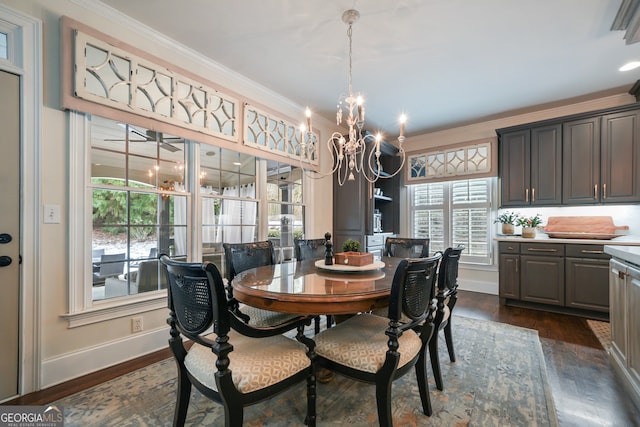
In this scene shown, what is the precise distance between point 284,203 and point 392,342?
9.01 feet

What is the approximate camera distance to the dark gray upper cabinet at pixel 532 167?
145 inches

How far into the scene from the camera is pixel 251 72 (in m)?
3.05

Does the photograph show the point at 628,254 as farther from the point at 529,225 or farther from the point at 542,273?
the point at 529,225

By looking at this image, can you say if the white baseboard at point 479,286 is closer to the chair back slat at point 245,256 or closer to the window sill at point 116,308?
the chair back slat at point 245,256

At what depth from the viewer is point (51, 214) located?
6.34 feet

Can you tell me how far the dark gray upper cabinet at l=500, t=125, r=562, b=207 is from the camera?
3.69 metres

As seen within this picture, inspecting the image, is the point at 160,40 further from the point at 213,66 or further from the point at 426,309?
the point at 426,309

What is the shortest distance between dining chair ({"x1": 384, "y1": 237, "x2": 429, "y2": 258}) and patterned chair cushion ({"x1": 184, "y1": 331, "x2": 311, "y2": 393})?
1.78m

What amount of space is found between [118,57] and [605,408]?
422 cm

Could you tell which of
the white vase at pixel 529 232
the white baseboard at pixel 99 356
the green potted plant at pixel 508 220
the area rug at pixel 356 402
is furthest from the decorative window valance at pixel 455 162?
the white baseboard at pixel 99 356

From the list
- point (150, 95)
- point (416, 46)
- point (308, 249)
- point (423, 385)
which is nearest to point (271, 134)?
point (150, 95)

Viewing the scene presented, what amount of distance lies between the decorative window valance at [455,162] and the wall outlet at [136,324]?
452 cm

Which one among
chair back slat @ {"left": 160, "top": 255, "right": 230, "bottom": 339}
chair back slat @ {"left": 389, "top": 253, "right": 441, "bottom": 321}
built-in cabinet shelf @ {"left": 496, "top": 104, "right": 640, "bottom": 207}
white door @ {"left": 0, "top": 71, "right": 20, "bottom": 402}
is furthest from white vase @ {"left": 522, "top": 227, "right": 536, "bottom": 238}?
white door @ {"left": 0, "top": 71, "right": 20, "bottom": 402}

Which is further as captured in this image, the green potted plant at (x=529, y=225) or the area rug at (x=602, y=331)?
the green potted plant at (x=529, y=225)
